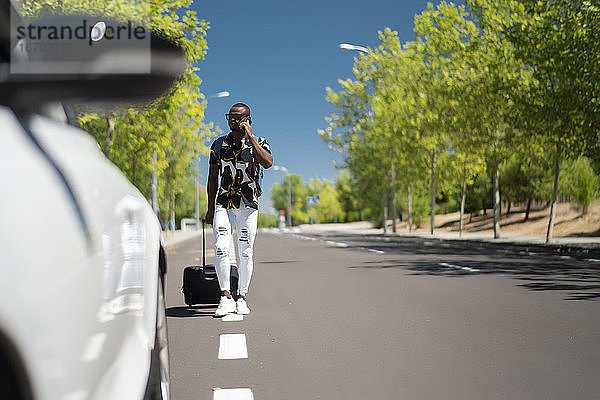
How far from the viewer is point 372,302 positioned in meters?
8.83

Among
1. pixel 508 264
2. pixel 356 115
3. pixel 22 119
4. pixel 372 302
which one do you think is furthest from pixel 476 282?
pixel 356 115

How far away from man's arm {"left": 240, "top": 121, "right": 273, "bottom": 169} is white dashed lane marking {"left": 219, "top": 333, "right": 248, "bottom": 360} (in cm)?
169

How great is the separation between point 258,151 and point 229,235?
90cm

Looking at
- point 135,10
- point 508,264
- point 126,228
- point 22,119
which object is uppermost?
point 135,10

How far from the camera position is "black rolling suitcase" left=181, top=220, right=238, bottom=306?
25.8ft

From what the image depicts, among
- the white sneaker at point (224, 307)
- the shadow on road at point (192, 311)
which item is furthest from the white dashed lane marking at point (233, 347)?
the shadow on road at point (192, 311)

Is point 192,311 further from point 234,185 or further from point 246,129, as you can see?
point 246,129

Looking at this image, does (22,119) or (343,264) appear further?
(343,264)

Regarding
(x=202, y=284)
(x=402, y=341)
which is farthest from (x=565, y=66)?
(x=402, y=341)

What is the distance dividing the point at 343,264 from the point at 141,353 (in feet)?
44.6

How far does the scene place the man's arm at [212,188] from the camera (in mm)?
7273

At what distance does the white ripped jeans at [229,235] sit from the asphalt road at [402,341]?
0.54 meters

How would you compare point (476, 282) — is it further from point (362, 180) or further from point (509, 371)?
point (362, 180)

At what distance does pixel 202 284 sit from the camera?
26.3 ft
